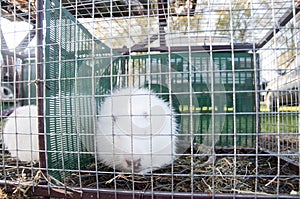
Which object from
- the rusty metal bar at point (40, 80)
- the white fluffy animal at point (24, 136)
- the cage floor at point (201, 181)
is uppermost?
the rusty metal bar at point (40, 80)

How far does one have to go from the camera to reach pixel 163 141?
2.27 metres

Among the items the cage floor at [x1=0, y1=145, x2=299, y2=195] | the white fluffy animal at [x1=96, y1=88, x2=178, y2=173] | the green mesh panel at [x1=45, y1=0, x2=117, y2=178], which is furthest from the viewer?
the white fluffy animal at [x1=96, y1=88, x2=178, y2=173]

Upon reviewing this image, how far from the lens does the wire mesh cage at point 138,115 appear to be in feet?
5.16

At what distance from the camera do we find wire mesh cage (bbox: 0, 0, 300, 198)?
1574 millimetres

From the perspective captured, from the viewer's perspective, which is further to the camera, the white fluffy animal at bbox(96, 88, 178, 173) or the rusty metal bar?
the white fluffy animal at bbox(96, 88, 178, 173)

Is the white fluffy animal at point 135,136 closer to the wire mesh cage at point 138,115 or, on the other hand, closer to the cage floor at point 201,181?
the wire mesh cage at point 138,115

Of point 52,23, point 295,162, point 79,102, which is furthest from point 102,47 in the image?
point 295,162

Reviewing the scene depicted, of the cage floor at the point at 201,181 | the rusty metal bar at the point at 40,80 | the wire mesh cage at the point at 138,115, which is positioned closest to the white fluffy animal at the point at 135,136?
the wire mesh cage at the point at 138,115

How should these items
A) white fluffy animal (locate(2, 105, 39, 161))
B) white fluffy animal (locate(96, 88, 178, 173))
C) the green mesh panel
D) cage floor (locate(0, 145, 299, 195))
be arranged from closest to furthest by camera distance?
cage floor (locate(0, 145, 299, 195)) → the green mesh panel → white fluffy animal (locate(96, 88, 178, 173)) → white fluffy animal (locate(2, 105, 39, 161))

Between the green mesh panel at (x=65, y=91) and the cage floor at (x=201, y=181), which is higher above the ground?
the green mesh panel at (x=65, y=91)

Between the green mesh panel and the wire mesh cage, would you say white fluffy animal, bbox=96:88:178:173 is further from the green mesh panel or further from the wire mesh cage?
the green mesh panel

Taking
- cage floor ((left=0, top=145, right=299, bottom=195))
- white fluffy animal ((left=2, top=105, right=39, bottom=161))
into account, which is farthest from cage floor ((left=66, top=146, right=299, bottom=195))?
white fluffy animal ((left=2, top=105, right=39, bottom=161))

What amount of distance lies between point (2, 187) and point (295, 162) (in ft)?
8.23

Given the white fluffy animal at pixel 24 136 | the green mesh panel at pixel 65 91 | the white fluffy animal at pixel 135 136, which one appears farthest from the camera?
the white fluffy animal at pixel 24 136
